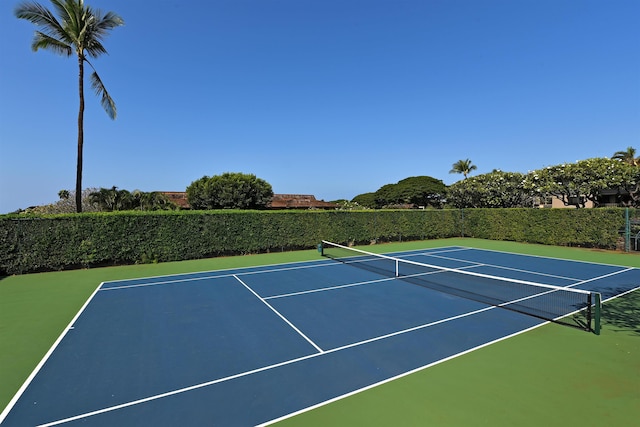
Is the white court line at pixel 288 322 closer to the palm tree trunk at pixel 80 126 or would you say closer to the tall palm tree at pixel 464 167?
the palm tree trunk at pixel 80 126

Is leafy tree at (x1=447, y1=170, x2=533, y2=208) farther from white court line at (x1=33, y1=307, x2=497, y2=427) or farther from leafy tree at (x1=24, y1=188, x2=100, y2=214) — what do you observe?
leafy tree at (x1=24, y1=188, x2=100, y2=214)

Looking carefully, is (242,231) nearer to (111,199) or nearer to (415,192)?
(111,199)

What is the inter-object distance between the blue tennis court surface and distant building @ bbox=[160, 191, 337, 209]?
31176 millimetres

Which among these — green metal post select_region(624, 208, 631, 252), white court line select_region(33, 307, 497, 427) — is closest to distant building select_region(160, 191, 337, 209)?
green metal post select_region(624, 208, 631, 252)

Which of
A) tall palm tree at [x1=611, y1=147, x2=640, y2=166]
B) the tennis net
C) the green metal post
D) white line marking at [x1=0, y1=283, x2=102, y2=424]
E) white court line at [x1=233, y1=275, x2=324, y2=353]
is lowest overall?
white line marking at [x1=0, y1=283, x2=102, y2=424]

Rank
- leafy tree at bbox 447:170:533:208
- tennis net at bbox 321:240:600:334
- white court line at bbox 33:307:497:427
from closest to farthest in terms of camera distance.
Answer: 1. white court line at bbox 33:307:497:427
2. tennis net at bbox 321:240:600:334
3. leafy tree at bbox 447:170:533:208

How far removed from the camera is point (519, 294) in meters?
8.65

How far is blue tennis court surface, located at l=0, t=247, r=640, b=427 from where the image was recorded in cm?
380

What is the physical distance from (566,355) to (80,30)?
809 inches

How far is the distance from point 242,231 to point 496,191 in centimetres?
2495

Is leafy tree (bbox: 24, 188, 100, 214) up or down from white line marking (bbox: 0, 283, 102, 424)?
up

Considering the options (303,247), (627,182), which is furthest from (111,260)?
(627,182)

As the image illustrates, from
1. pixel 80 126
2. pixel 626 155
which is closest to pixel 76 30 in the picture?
pixel 80 126

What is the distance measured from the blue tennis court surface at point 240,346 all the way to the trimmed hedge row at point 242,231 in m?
4.50
